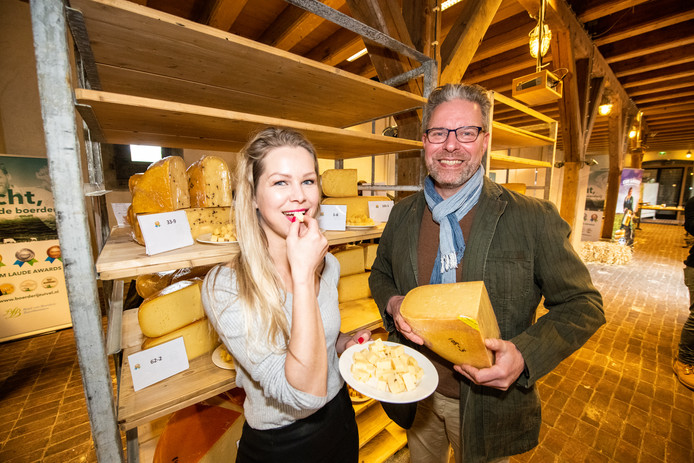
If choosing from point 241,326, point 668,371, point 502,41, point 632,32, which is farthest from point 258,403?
point 632,32

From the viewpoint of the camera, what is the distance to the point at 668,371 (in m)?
3.25

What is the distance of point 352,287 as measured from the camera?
7.54 ft

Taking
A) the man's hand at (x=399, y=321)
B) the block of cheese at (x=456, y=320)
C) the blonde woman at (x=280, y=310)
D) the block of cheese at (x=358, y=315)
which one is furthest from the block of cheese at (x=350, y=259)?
the block of cheese at (x=456, y=320)

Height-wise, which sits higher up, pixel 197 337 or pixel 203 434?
pixel 197 337

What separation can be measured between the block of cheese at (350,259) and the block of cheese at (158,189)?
1178 mm

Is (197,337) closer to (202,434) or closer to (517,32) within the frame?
(202,434)

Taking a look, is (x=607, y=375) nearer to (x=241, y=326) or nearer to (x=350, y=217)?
(x=350, y=217)

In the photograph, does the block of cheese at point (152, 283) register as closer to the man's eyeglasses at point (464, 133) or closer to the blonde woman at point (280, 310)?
the blonde woman at point (280, 310)

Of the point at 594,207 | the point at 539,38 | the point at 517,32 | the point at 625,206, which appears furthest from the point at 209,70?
the point at 594,207

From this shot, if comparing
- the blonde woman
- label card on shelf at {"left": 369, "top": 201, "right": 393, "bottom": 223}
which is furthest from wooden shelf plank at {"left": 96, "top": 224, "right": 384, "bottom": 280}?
Result: label card on shelf at {"left": 369, "top": 201, "right": 393, "bottom": 223}

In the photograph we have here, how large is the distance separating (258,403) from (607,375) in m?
4.02

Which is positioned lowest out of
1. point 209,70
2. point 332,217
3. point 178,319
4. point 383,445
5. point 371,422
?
point 383,445

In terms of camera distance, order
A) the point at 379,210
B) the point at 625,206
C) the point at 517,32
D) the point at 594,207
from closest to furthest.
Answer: the point at 379,210
the point at 517,32
the point at 625,206
the point at 594,207

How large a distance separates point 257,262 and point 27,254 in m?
4.78
